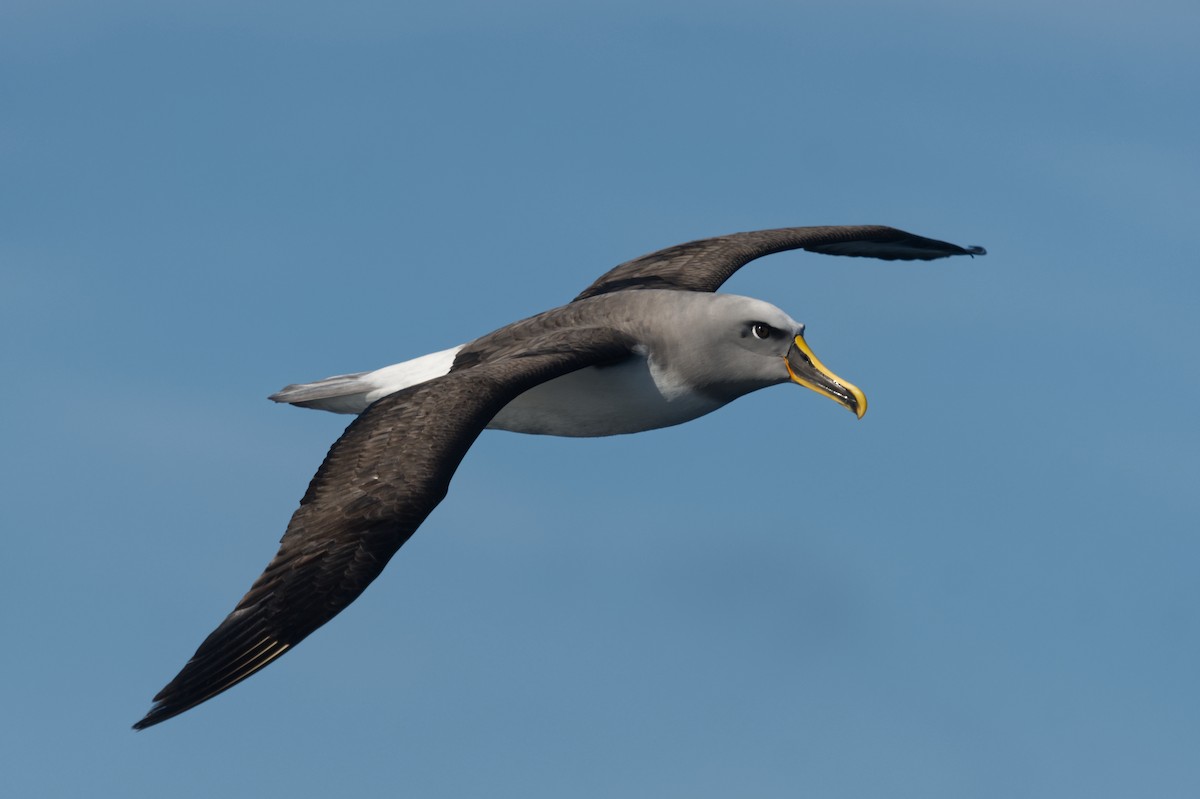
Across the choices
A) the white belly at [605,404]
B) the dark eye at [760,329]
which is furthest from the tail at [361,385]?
the dark eye at [760,329]

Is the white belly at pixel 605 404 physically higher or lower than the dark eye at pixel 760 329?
lower

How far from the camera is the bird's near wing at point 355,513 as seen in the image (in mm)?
11359

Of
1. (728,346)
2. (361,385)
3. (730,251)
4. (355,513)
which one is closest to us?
(355,513)

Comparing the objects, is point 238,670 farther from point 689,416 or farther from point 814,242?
point 814,242

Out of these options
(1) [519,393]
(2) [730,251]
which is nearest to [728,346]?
(1) [519,393]

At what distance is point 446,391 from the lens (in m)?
13.2

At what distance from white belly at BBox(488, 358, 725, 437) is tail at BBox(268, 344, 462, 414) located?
76 cm

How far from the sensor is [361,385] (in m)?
15.5

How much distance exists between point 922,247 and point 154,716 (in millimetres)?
11088

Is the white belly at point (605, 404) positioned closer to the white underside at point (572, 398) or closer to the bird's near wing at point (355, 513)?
the white underside at point (572, 398)

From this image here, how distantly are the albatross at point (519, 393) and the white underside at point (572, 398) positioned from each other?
1 centimetres

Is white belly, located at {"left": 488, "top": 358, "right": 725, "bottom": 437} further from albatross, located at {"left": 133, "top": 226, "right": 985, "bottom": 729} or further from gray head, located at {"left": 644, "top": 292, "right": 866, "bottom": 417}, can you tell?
gray head, located at {"left": 644, "top": 292, "right": 866, "bottom": 417}

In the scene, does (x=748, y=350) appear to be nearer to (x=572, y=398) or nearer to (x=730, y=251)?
(x=572, y=398)

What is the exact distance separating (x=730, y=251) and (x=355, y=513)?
21.7ft
